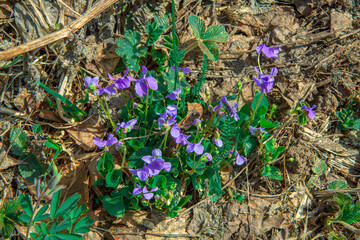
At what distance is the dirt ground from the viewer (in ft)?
7.76

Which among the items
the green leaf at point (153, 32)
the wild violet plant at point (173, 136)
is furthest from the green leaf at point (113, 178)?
the green leaf at point (153, 32)

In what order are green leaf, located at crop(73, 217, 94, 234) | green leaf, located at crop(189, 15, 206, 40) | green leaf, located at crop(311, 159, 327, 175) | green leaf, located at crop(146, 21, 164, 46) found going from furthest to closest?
green leaf, located at crop(311, 159, 327, 175), green leaf, located at crop(146, 21, 164, 46), green leaf, located at crop(189, 15, 206, 40), green leaf, located at crop(73, 217, 94, 234)

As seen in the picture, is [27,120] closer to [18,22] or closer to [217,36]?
[18,22]

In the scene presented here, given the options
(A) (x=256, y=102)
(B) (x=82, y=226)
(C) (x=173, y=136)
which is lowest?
(A) (x=256, y=102)

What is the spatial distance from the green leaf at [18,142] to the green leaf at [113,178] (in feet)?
2.78

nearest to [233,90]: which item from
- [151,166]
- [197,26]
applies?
[197,26]

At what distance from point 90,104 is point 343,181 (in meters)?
2.51

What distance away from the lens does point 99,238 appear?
2221 millimetres

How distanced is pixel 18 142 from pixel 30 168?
249 millimetres

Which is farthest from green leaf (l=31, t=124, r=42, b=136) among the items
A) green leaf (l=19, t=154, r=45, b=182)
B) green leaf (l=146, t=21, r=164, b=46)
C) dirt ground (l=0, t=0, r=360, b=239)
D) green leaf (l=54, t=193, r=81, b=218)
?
green leaf (l=146, t=21, r=164, b=46)

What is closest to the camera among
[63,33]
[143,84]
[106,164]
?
[143,84]

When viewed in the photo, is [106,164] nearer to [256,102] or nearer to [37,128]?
[37,128]

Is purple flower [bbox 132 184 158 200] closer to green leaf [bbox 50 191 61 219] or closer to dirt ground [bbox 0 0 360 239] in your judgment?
dirt ground [bbox 0 0 360 239]

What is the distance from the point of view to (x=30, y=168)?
93.4 inches
